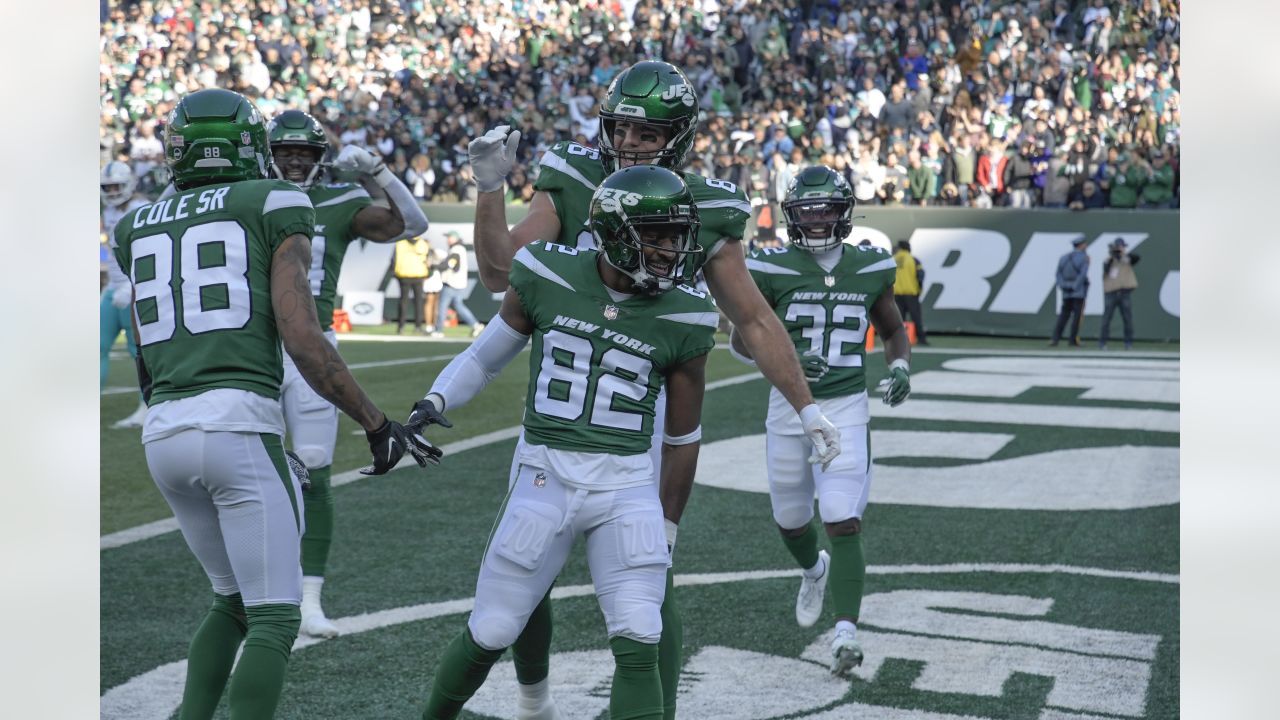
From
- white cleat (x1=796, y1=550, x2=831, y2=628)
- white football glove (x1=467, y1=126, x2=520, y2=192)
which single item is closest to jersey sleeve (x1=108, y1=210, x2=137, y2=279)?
white football glove (x1=467, y1=126, x2=520, y2=192)

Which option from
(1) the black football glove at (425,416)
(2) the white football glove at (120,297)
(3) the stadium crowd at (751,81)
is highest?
(3) the stadium crowd at (751,81)

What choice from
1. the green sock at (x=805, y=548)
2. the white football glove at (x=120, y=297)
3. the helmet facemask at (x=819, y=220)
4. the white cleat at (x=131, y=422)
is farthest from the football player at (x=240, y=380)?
the white cleat at (x=131, y=422)

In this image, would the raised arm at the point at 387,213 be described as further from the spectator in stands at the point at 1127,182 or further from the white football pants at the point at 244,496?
the spectator in stands at the point at 1127,182

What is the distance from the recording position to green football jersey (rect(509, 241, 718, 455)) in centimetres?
369

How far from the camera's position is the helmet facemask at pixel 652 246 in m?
3.62

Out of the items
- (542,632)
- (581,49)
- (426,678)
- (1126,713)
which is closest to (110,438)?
(426,678)

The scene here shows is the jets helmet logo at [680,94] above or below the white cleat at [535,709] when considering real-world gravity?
above

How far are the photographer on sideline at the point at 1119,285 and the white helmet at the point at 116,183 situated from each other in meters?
13.5

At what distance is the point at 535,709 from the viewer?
4.25 metres

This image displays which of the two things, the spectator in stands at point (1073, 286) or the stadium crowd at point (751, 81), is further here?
the stadium crowd at point (751, 81)

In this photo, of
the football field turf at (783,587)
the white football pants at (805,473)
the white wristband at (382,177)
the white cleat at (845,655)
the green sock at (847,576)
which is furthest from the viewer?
the white football pants at (805,473)

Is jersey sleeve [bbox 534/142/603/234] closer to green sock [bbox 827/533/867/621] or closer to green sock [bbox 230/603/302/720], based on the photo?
green sock [bbox 230/603/302/720]

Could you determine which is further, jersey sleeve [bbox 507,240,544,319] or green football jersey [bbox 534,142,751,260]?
green football jersey [bbox 534,142,751,260]

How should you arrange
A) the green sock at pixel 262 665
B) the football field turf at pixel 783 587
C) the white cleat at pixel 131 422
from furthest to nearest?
the white cleat at pixel 131 422 → the football field turf at pixel 783 587 → the green sock at pixel 262 665
